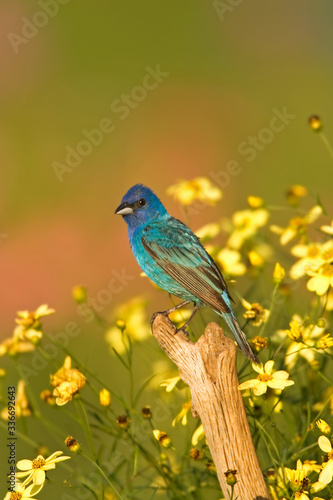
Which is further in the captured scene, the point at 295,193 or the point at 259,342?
the point at 295,193

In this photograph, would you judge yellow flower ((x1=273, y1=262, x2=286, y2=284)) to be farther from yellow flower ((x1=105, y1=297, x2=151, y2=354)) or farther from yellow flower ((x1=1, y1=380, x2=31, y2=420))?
yellow flower ((x1=1, y1=380, x2=31, y2=420))

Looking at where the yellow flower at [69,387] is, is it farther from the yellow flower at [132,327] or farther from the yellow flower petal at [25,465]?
the yellow flower at [132,327]

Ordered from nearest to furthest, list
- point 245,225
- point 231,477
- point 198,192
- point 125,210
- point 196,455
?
point 231,477
point 196,455
point 245,225
point 198,192
point 125,210

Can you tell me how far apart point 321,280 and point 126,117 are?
22.5ft

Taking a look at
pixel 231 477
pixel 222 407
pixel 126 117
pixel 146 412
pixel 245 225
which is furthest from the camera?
pixel 126 117

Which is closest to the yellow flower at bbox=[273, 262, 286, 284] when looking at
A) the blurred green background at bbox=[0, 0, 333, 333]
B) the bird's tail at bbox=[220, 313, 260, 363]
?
the bird's tail at bbox=[220, 313, 260, 363]

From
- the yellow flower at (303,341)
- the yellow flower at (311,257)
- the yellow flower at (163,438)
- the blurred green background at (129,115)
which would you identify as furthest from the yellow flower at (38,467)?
the blurred green background at (129,115)

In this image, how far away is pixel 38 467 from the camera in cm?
216

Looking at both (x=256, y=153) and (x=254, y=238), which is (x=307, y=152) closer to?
(x=256, y=153)

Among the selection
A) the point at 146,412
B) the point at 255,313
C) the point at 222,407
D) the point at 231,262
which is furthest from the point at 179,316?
the point at 222,407

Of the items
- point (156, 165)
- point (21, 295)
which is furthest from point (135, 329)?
point (156, 165)

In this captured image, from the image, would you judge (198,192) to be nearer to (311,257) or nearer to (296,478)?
(311,257)

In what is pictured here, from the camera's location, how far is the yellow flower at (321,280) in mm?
2430

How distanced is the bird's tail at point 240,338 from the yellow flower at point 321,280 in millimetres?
311
